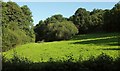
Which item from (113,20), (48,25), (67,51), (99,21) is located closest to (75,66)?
(67,51)

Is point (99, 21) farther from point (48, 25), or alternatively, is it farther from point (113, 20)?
point (48, 25)

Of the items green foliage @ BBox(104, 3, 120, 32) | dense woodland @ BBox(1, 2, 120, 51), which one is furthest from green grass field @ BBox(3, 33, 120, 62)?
green foliage @ BBox(104, 3, 120, 32)

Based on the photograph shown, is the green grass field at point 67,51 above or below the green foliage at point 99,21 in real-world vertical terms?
below

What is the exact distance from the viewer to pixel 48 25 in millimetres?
79750

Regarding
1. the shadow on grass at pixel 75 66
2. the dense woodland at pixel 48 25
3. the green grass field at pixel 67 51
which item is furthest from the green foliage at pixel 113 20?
the shadow on grass at pixel 75 66

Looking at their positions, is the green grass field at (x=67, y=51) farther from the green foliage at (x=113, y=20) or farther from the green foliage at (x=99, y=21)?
the green foliage at (x=99, y=21)

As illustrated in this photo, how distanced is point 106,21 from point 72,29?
1180cm

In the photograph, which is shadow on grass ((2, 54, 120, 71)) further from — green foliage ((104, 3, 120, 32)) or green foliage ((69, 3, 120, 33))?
green foliage ((69, 3, 120, 33))

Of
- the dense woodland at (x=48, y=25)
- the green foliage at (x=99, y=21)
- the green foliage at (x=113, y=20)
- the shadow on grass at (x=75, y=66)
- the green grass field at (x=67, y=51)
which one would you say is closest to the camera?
the shadow on grass at (x=75, y=66)

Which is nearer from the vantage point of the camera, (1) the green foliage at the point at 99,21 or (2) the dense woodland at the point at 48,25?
(2) the dense woodland at the point at 48,25

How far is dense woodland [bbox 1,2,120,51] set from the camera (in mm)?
49125

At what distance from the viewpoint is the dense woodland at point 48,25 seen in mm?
49125

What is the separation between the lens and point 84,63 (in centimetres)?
980

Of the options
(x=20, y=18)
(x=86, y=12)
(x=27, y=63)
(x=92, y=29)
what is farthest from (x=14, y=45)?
(x=86, y=12)
